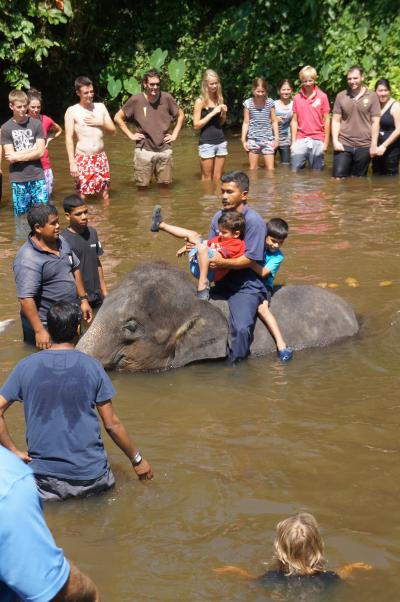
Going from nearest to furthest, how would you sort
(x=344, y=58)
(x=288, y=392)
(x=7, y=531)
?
1. (x=7, y=531)
2. (x=288, y=392)
3. (x=344, y=58)

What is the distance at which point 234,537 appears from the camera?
5.30 meters

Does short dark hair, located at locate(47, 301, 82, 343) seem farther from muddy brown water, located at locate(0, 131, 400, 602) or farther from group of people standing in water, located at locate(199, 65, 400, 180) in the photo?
group of people standing in water, located at locate(199, 65, 400, 180)

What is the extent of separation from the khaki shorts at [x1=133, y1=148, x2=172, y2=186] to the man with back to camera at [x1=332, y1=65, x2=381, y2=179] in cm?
269

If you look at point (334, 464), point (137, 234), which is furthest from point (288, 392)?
point (137, 234)

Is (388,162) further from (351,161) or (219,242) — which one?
(219,242)

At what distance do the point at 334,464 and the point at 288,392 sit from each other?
1313mm

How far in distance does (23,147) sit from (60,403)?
292 inches

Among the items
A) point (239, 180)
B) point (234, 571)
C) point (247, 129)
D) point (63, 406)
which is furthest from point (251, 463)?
point (247, 129)

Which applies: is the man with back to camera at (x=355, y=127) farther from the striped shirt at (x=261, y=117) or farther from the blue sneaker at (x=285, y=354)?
the blue sneaker at (x=285, y=354)

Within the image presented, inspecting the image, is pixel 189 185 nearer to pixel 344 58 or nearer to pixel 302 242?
pixel 302 242

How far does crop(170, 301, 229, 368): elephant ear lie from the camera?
7.99m

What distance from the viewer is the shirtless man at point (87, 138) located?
13.2 metres

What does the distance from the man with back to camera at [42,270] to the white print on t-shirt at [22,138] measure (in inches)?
180

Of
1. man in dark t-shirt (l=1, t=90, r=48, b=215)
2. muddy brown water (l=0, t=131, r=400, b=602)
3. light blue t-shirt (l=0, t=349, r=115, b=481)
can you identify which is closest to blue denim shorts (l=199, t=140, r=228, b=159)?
man in dark t-shirt (l=1, t=90, r=48, b=215)
